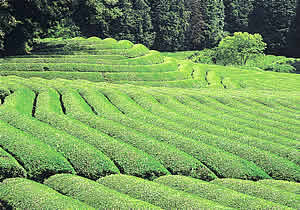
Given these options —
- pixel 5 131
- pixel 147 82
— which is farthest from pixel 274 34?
pixel 5 131

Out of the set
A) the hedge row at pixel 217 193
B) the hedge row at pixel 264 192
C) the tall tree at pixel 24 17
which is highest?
the tall tree at pixel 24 17

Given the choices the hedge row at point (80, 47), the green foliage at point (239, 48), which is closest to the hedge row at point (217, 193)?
the hedge row at point (80, 47)

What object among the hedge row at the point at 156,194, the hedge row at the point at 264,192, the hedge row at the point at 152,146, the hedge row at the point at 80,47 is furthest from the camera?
the hedge row at the point at 80,47

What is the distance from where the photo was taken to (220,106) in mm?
26469

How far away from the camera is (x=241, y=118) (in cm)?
2398

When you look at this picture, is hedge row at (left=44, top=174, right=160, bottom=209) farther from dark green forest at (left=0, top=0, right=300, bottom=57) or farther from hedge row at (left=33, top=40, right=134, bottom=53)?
dark green forest at (left=0, top=0, right=300, bottom=57)

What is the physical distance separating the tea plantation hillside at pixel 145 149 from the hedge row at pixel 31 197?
4cm

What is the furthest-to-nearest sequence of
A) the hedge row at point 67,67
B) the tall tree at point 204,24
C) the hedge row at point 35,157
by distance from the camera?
the tall tree at point 204,24, the hedge row at point 67,67, the hedge row at point 35,157

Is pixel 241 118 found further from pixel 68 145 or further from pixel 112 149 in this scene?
pixel 68 145

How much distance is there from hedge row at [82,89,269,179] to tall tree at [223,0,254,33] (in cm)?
9047

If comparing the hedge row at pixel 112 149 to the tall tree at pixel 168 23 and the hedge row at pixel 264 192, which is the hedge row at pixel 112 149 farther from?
the tall tree at pixel 168 23

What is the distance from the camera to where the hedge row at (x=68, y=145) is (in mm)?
14148

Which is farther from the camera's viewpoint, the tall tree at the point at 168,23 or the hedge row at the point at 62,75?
the tall tree at the point at 168,23

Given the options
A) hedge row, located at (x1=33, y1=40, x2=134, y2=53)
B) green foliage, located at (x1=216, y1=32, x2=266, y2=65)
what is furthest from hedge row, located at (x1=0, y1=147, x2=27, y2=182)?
green foliage, located at (x1=216, y1=32, x2=266, y2=65)
